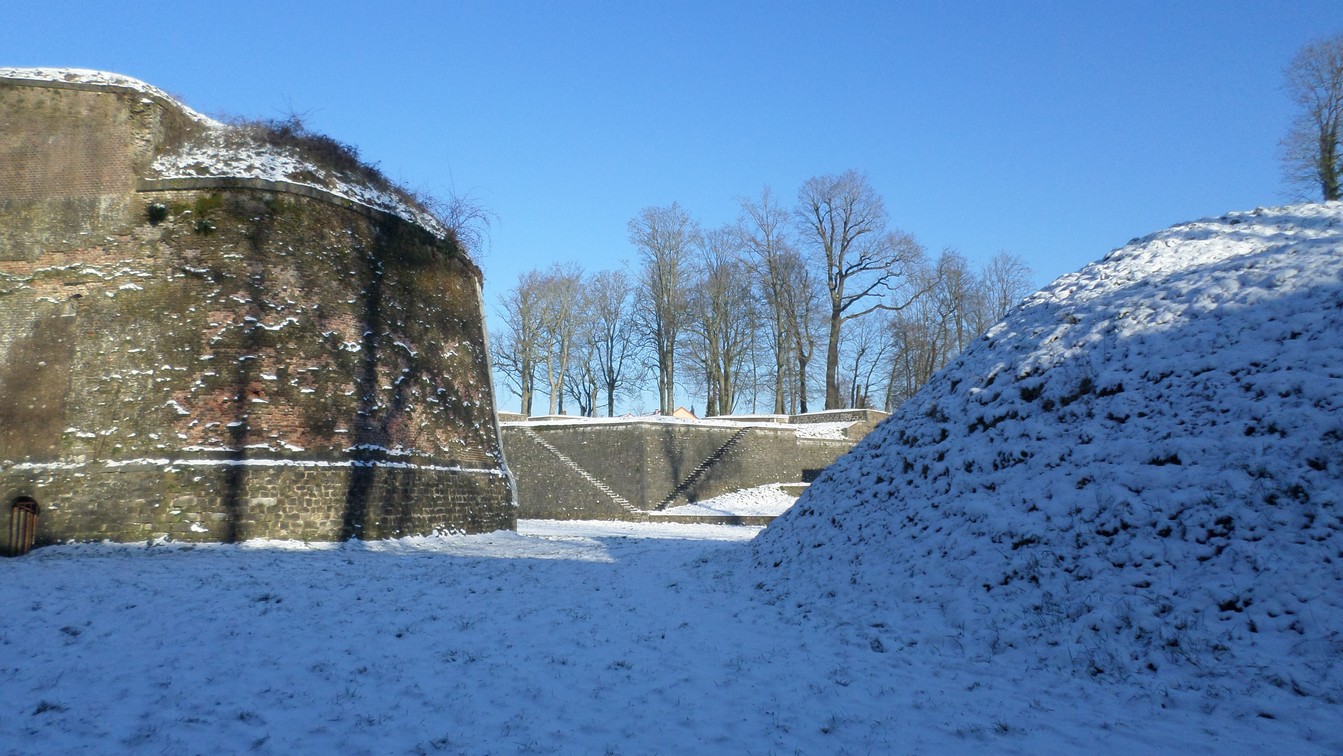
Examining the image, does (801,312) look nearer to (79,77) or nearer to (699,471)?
(699,471)

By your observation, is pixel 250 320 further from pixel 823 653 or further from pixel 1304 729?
pixel 1304 729

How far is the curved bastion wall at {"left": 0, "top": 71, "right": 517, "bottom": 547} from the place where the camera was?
12.2 m

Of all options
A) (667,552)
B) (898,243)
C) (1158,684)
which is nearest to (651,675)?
(1158,684)

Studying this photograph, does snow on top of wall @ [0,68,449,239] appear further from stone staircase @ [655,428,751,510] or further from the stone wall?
stone staircase @ [655,428,751,510]

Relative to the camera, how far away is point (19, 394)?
496 inches

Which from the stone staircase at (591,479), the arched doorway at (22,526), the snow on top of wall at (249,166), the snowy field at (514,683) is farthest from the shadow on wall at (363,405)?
the stone staircase at (591,479)

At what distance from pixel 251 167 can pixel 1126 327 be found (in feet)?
45.0

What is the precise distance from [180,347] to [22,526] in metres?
3.39

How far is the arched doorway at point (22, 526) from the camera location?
11.9m

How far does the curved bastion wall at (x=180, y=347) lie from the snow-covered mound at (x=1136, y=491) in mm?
7562

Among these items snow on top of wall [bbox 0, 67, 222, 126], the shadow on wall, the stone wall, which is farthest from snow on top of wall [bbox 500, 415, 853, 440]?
snow on top of wall [bbox 0, 67, 222, 126]

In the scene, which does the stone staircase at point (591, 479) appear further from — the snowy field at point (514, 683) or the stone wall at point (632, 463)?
the snowy field at point (514, 683)

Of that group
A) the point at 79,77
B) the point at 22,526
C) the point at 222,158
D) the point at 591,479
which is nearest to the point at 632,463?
the point at 591,479

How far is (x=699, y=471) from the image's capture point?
28.7m
